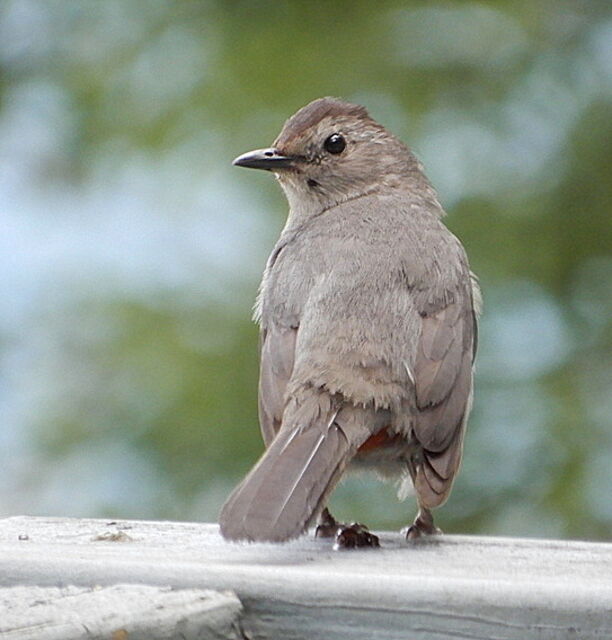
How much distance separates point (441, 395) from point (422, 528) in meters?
0.39

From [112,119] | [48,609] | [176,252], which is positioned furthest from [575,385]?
[48,609]

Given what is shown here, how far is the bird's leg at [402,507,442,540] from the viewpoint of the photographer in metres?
3.86

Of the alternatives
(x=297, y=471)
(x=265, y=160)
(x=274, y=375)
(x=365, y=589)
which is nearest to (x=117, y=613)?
(x=365, y=589)

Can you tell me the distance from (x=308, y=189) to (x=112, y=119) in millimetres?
1185

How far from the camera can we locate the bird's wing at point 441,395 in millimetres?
3971

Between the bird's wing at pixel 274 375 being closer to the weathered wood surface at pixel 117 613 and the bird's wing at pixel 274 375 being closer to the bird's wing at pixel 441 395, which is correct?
the bird's wing at pixel 441 395

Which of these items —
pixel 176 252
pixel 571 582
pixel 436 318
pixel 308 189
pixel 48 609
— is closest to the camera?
pixel 48 609

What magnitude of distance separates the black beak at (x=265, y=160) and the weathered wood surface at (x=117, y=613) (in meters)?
2.68

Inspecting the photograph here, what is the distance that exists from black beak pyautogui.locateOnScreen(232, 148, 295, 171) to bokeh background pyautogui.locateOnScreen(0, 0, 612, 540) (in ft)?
1.68

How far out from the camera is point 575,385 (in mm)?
5332

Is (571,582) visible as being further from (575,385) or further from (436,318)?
(575,385)

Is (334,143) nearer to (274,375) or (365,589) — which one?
(274,375)

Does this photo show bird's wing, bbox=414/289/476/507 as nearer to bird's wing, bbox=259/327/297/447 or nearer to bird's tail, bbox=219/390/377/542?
bird's tail, bbox=219/390/377/542

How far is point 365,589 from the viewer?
7.80 ft
